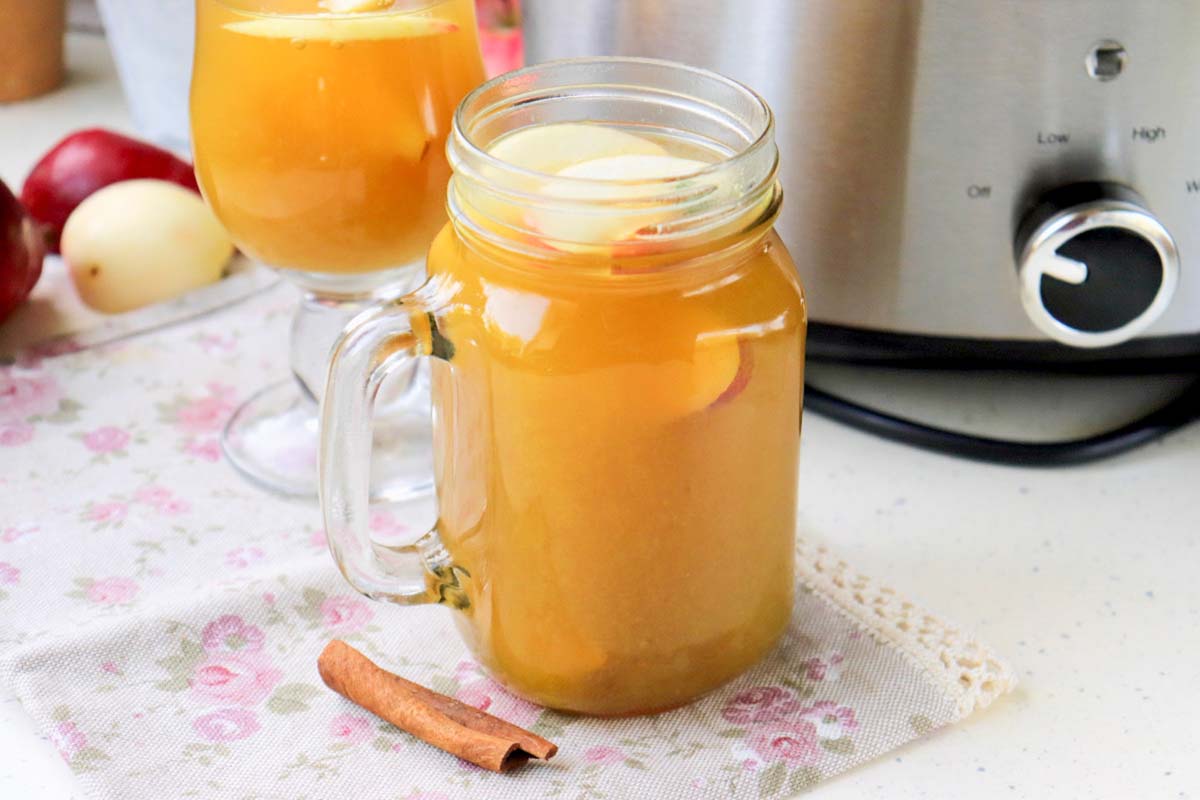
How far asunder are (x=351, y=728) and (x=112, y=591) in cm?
17

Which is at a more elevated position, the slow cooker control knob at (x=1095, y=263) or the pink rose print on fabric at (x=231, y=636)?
the slow cooker control knob at (x=1095, y=263)

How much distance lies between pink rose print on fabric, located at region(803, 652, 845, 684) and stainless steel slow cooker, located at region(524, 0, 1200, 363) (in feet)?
0.64

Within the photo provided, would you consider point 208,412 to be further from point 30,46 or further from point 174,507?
point 30,46

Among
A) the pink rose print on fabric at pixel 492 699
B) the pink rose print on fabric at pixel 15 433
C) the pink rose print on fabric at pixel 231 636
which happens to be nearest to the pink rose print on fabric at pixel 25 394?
the pink rose print on fabric at pixel 15 433

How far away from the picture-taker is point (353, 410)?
562mm

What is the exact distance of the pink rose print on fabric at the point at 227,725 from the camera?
22.6 inches

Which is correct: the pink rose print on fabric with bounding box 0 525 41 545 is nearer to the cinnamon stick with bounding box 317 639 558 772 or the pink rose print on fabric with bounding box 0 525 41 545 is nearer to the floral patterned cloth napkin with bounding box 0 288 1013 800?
the floral patterned cloth napkin with bounding box 0 288 1013 800

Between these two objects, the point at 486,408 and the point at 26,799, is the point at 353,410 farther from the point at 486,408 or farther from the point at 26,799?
the point at 26,799

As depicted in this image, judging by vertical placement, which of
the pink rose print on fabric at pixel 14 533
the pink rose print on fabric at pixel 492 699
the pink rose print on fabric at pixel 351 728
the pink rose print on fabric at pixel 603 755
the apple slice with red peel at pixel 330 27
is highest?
the apple slice with red peel at pixel 330 27

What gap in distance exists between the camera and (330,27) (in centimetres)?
66

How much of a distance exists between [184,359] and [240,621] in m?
0.28

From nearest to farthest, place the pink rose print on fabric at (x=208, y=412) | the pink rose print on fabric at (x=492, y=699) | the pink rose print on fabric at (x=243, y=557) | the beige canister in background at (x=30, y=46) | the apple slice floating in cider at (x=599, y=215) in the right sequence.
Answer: the apple slice floating in cider at (x=599, y=215) → the pink rose print on fabric at (x=492, y=699) → the pink rose print on fabric at (x=243, y=557) → the pink rose print on fabric at (x=208, y=412) → the beige canister in background at (x=30, y=46)

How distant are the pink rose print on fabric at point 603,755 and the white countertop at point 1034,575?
85mm

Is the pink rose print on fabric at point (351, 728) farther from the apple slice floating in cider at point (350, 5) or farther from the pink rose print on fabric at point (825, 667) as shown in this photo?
the apple slice floating in cider at point (350, 5)
